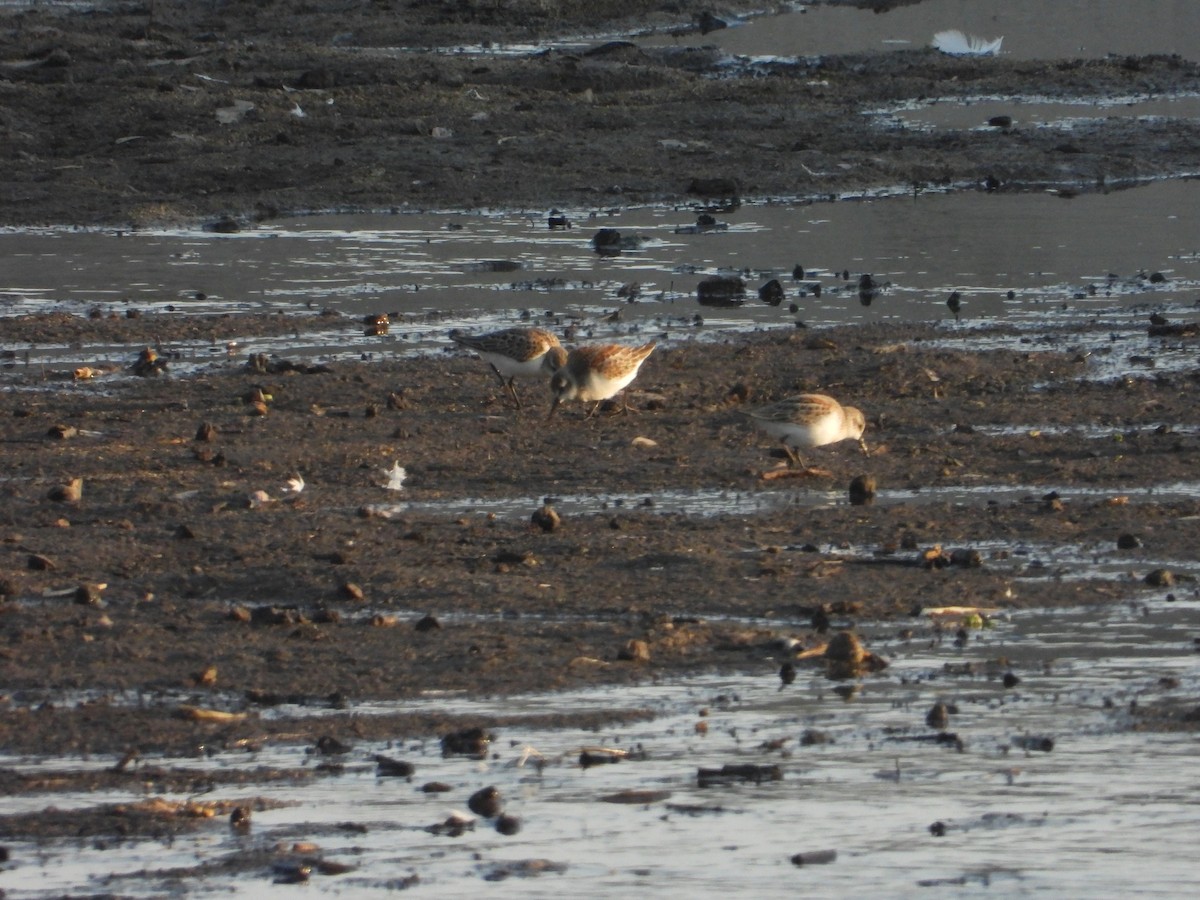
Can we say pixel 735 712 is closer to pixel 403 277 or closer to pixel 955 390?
pixel 955 390

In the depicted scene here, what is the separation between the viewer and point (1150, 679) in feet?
21.4

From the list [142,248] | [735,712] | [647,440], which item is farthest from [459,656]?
[142,248]

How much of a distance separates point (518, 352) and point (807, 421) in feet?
7.16

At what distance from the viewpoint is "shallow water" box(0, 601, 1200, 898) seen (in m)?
5.17

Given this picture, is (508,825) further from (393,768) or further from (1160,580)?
(1160,580)

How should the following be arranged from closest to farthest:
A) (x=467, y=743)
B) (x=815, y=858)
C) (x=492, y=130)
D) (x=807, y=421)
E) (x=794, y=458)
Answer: (x=815, y=858) → (x=467, y=743) → (x=807, y=421) → (x=794, y=458) → (x=492, y=130)

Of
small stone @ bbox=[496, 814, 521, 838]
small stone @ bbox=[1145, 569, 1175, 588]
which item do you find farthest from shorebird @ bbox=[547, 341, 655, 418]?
small stone @ bbox=[496, 814, 521, 838]

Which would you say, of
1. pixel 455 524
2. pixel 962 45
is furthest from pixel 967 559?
pixel 962 45

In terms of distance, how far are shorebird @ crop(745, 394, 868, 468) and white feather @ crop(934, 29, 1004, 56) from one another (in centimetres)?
2202

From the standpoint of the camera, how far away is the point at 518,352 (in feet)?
35.3

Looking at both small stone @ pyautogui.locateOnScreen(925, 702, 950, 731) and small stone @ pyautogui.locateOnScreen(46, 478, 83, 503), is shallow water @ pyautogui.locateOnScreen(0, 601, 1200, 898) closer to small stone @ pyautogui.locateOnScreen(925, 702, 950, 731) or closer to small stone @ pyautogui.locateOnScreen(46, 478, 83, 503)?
small stone @ pyautogui.locateOnScreen(925, 702, 950, 731)

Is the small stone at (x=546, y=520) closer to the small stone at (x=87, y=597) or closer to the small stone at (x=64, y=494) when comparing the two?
the small stone at (x=87, y=597)

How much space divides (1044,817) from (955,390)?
5646 millimetres

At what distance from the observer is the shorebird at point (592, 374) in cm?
1023
